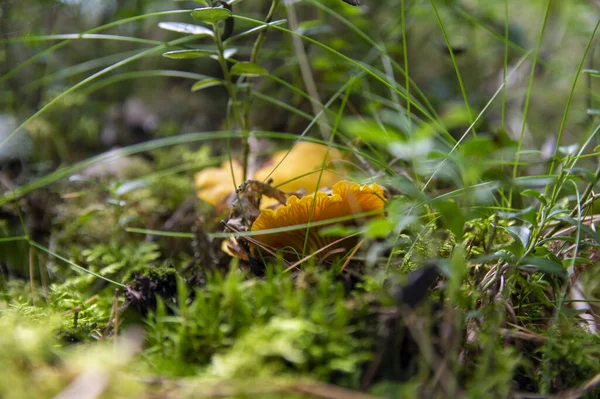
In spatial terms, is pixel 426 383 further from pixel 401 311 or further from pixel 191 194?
pixel 191 194

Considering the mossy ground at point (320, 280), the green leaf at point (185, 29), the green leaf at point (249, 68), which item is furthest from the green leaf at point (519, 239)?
the green leaf at point (185, 29)

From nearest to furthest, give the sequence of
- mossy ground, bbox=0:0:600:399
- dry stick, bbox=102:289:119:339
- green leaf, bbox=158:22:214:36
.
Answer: mossy ground, bbox=0:0:600:399
dry stick, bbox=102:289:119:339
green leaf, bbox=158:22:214:36

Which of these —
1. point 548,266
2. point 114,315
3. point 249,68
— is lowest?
point 114,315

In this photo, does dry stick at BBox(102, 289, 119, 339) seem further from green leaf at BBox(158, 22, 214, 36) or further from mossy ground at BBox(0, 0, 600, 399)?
green leaf at BBox(158, 22, 214, 36)

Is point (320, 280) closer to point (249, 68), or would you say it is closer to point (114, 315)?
point (114, 315)

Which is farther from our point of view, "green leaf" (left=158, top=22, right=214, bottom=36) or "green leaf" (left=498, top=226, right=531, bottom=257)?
"green leaf" (left=158, top=22, right=214, bottom=36)

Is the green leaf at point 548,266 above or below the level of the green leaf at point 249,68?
below

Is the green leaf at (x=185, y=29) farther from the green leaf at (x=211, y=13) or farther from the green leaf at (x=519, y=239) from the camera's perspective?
the green leaf at (x=519, y=239)

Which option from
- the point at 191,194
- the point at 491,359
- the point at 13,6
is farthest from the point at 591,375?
the point at 13,6

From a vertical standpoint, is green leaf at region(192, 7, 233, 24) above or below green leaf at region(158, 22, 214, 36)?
above

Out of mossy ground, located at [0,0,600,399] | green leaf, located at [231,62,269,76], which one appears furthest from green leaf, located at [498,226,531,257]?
green leaf, located at [231,62,269,76]

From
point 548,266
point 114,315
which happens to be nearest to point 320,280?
point 548,266
